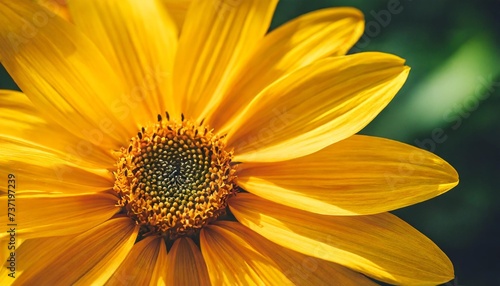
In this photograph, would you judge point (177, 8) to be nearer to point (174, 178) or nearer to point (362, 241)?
point (174, 178)

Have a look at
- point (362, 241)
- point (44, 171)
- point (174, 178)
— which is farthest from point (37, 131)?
point (362, 241)

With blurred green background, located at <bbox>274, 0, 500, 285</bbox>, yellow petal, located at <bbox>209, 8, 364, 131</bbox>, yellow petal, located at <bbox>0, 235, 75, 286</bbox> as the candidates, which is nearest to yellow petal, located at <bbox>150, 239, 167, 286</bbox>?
yellow petal, located at <bbox>0, 235, 75, 286</bbox>

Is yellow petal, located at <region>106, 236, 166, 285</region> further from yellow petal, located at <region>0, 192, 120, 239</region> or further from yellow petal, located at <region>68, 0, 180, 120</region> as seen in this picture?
yellow petal, located at <region>68, 0, 180, 120</region>

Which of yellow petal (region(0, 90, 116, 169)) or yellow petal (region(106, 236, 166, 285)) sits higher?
yellow petal (region(0, 90, 116, 169))

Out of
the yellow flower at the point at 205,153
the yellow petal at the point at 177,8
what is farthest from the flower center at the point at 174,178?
the yellow petal at the point at 177,8

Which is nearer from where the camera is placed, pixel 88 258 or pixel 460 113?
pixel 88 258

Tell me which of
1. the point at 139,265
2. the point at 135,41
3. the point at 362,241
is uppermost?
the point at 135,41

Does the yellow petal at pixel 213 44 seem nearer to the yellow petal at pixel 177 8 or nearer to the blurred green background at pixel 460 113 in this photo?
the yellow petal at pixel 177 8
